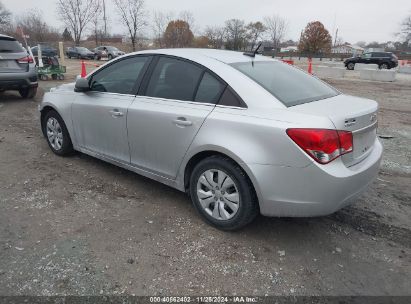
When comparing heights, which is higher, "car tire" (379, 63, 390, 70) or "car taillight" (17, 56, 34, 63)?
"car taillight" (17, 56, 34, 63)

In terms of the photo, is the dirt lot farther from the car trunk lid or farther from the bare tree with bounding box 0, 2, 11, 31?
the bare tree with bounding box 0, 2, 11, 31

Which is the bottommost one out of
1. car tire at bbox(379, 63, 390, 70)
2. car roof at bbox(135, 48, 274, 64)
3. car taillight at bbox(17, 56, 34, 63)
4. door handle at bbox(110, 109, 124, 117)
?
car tire at bbox(379, 63, 390, 70)

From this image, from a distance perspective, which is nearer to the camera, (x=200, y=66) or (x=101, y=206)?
(x=200, y=66)

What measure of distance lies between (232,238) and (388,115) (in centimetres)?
755

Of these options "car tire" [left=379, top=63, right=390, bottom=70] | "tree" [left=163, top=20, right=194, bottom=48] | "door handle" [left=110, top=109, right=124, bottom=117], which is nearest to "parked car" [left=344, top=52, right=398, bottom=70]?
"car tire" [left=379, top=63, right=390, bottom=70]

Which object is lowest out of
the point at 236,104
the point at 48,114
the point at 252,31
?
the point at 48,114

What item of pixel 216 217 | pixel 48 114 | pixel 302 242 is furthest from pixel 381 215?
pixel 48 114

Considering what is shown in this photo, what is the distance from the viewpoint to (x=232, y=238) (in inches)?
127

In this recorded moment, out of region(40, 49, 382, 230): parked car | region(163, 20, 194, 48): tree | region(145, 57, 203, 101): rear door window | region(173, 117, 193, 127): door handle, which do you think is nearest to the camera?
region(40, 49, 382, 230): parked car

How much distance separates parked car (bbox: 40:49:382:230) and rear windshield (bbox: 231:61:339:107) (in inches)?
0.6

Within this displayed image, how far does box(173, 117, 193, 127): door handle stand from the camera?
3301 millimetres

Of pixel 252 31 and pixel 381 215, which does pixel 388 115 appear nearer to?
pixel 381 215

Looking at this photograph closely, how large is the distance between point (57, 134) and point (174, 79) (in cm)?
235

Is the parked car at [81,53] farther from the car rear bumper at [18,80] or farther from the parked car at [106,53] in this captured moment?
the car rear bumper at [18,80]
